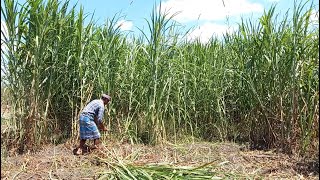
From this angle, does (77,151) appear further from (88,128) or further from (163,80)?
(163,80)

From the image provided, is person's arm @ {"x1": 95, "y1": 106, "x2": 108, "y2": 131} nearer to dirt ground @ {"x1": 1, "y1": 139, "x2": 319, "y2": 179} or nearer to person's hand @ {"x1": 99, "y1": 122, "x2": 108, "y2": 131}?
person's hand @ {"x1": 99, "y1": 122, "x2": 108, "y2": 131}

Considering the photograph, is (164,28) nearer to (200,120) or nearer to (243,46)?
(243,46)

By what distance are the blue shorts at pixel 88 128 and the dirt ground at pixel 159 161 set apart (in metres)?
0.25

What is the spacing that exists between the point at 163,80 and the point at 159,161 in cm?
138

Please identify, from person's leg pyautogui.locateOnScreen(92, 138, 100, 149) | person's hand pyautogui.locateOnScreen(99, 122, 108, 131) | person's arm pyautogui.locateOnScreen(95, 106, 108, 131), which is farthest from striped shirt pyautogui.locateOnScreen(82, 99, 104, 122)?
person's leg pyautogui.locateOnScreen(92, 138, 100, 149)

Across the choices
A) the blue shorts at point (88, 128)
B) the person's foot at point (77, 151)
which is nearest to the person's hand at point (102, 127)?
the blue shorts at point (88, 128)

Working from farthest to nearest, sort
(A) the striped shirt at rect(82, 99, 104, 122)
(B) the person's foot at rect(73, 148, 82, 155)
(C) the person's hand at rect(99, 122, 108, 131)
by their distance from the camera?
1. (C) the person's hand at rect(99, 122, 108, 131)
2. (A) the striped shirt at rect(82, 99, 104, 122)
3. (B) the person's foot at rect(73, 148, 82, 155)

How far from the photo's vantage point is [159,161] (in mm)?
5332

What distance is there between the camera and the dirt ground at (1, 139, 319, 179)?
4.89m

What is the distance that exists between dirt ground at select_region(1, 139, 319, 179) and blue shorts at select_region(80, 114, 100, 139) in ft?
0.83

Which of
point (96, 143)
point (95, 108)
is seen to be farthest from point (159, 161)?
point (95, 108)

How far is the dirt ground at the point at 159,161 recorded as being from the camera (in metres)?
4.89

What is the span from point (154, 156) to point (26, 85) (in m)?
2.00

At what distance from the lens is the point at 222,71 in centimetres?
672
